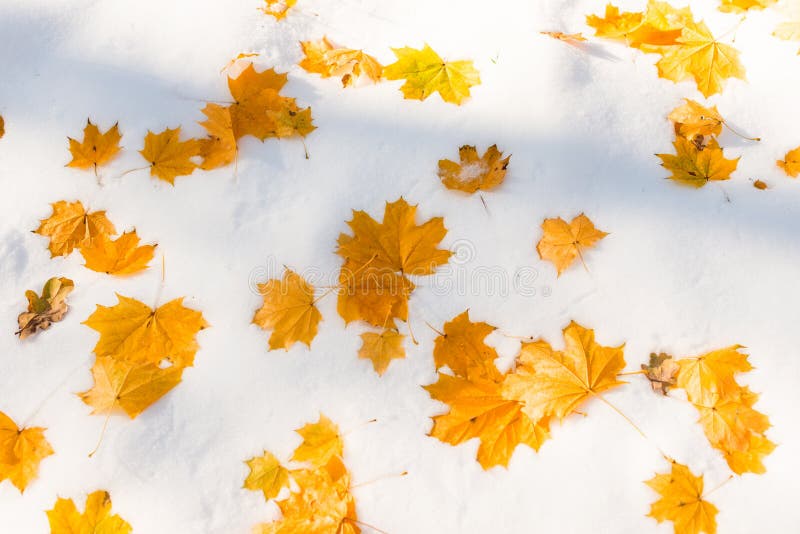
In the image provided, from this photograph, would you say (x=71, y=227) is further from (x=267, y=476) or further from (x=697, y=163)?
(x=697, y=163)

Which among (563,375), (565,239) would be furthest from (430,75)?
(563,375)

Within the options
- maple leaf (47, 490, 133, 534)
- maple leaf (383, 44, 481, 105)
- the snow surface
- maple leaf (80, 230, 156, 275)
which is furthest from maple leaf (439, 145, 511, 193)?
maple leaf (47, 490, 133, 534)

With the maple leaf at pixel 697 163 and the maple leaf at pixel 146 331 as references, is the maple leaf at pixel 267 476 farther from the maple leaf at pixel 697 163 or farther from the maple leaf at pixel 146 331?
the maple leaf at pixel 697 163

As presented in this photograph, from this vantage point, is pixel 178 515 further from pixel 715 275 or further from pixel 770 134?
pixel 770 134

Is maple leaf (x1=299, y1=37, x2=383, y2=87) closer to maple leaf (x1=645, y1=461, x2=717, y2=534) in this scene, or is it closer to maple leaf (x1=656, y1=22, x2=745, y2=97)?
maple leaf (x1=656, y1=22, x2=745, y2=97)

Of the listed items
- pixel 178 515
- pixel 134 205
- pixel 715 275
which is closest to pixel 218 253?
pixel 134 205

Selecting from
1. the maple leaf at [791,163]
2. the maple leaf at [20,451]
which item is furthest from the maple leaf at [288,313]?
the maple leaf at [791,163]
